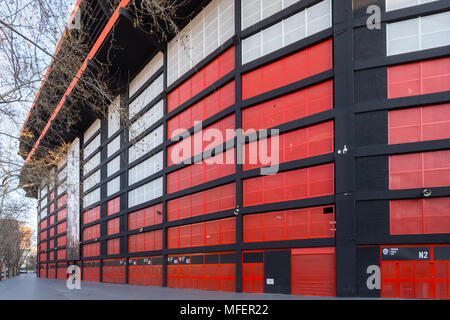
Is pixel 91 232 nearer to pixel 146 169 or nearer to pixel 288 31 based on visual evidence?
pixel 146 169

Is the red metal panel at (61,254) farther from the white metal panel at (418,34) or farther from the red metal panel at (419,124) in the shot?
the white metal panel at (418,34)

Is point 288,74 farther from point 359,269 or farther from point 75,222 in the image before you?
point 75,222

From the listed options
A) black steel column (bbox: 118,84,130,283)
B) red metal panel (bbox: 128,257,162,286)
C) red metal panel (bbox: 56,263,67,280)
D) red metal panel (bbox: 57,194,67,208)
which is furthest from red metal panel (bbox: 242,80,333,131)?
red metal panel (bbox: 56,263,67,280)

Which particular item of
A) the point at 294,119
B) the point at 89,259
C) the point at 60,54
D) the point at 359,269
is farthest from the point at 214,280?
the point at 89,259

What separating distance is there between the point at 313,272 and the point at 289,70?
12014mm

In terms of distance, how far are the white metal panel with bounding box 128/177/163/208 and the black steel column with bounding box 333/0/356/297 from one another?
1878 cm

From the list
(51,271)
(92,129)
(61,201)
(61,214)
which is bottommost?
(51,271)

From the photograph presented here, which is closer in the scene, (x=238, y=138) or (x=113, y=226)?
(x=238, y=138)

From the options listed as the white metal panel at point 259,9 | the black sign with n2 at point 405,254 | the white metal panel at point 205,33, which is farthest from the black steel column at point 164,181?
the black sign with n2 at point 405,254

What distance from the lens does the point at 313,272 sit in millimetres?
19812

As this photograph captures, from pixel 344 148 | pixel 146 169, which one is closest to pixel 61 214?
pixel 146 169

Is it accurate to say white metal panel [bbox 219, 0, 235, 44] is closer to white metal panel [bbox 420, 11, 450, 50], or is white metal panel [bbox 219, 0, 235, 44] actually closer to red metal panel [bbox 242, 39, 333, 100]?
red metal panel [bbox 242, 39, 333, 100]

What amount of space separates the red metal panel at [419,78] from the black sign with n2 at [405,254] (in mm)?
7829

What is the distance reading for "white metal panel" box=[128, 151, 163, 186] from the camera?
3362cm
